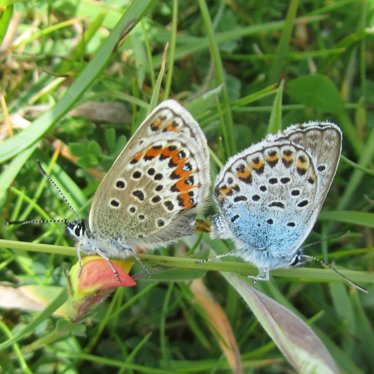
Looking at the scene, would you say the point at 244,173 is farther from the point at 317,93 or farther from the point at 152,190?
the point at 317,93

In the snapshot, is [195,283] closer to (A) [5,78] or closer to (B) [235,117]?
(B) [235,117]

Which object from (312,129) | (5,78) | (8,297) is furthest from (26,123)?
(312,129)

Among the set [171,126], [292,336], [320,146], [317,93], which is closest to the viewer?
[292,336]

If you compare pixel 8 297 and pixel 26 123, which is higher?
pixel 26 123

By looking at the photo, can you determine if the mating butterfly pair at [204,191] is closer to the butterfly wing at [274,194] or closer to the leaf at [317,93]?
the butterfly wing at [274,194]

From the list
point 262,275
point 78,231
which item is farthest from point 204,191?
point 78,231

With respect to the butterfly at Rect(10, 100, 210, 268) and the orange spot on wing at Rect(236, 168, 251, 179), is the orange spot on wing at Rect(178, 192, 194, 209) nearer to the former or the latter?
the butterfly at Rect(10, 100, 210, 268)

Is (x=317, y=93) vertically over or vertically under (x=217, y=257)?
over

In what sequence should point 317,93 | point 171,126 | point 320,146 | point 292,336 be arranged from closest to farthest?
point 292,336 → point 171,126 → point 320,146 → point 317,93
